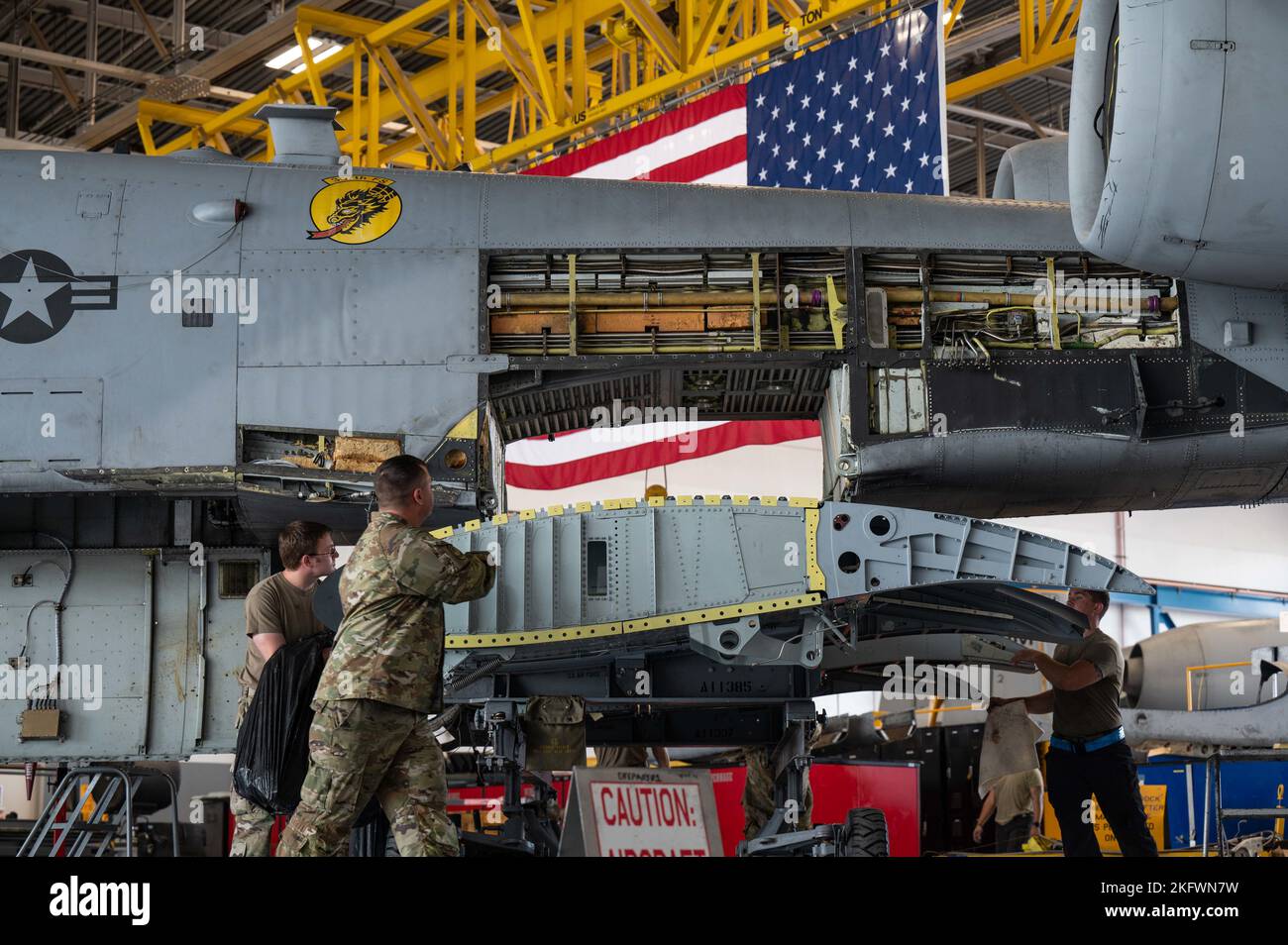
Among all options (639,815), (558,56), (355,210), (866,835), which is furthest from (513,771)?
(558,56)

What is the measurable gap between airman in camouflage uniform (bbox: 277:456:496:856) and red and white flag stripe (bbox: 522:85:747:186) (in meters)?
10.1

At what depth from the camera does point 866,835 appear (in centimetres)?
655

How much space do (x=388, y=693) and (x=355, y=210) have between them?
420 cm

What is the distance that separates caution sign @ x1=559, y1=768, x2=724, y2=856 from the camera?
256 inches

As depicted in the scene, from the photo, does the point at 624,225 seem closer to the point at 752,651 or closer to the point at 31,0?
the point at 752,651

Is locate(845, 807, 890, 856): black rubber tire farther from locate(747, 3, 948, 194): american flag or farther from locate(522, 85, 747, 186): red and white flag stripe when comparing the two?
locate(522, 85, 747, 186): red and white flag stripe

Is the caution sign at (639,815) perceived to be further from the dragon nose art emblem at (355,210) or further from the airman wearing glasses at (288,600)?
the dragon nose art emblem at (355,210)

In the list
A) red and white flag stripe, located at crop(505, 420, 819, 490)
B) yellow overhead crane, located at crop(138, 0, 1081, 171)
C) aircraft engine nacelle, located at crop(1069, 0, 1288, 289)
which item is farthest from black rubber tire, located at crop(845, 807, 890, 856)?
red and white flag stripe, located at crop(505, 420, 819, 490)

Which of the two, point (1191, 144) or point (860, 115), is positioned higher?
point (860, 115)

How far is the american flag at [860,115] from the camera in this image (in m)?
12.8

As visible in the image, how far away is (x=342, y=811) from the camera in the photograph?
5.03 meters

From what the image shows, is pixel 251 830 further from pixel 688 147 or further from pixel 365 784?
pixel 688 147
